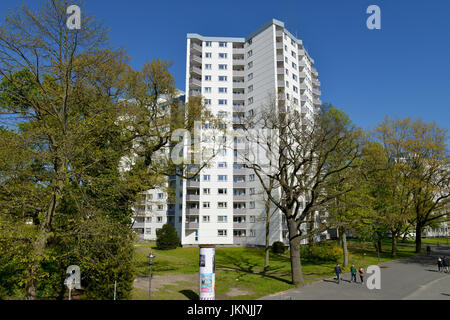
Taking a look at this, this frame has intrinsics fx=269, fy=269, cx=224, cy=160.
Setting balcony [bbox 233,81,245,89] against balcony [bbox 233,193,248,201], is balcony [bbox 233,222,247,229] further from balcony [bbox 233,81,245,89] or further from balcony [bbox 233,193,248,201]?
balcony [bbox 233,81,245,89]

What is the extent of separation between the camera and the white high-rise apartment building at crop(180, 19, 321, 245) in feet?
146

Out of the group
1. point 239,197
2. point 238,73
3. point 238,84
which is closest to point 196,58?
point 238,73

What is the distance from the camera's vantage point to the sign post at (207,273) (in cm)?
1458

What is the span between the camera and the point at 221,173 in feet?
153

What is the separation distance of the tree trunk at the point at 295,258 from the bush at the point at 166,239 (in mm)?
24767

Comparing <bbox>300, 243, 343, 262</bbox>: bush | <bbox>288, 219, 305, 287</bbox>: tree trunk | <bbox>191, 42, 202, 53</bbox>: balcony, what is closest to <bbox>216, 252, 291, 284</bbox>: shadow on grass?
<bbox>288, 219, 305, 287</bbox>: tree trunk

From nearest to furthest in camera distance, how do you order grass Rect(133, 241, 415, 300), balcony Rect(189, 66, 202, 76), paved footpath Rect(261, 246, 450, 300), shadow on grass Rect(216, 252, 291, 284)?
paved footpath Rect(261, 246, 450, 300) < grass Rect(133, 241, 415, 300) < shadow on grass Rect(216, 252, 291, 284) < balcony Rect(189, 66, 202, 76)

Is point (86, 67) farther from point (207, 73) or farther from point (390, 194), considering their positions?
point (207, 73)

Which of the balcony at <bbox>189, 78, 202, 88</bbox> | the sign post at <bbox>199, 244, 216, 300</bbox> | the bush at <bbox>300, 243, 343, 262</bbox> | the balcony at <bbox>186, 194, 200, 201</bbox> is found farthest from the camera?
the balcony at <bbox>189, 78, 202, 88</bbox>

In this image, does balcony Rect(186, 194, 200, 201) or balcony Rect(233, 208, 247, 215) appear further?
balcony Rect(233, 208, 247, 215)

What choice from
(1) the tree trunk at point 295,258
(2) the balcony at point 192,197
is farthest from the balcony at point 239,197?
(1) the tree trunk at point 295,258

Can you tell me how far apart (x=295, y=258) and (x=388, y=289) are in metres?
6.14

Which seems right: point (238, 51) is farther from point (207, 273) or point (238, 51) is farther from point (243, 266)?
point (207, 273)

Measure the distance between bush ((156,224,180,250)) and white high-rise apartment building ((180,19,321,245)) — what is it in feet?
9.98
